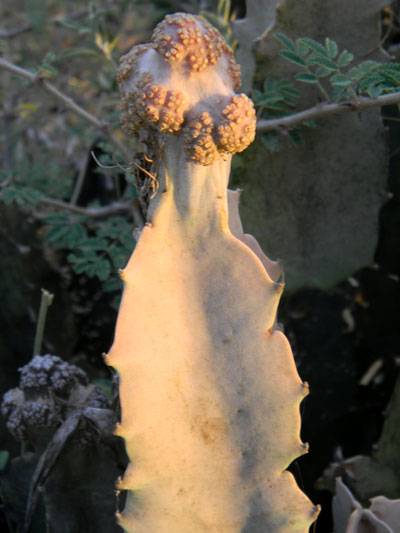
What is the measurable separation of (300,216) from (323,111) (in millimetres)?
195

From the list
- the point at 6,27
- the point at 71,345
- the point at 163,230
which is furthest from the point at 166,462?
the point at 6,27

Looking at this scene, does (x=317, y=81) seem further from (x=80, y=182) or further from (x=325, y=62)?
(x=80, y=182)

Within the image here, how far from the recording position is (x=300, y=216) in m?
0.95

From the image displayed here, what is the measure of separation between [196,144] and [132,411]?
246 millimetres

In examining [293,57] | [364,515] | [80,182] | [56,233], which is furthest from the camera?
[80,182]

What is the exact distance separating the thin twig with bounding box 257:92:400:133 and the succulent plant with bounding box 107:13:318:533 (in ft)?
0.72

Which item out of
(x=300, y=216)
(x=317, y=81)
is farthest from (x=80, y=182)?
(x=317, y=81)

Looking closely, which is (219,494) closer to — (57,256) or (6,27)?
(57,256)

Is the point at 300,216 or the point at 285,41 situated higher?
the point at 285,41

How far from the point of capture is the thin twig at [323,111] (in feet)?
2.41

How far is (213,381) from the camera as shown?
60 centimetres

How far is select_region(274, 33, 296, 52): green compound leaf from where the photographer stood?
78 centimetres

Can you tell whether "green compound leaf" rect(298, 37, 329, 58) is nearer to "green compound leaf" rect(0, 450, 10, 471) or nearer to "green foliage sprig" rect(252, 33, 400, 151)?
"green foliage sprig" rect(252, 33, 400, 151)

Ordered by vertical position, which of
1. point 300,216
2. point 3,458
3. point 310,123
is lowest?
point 3,458
